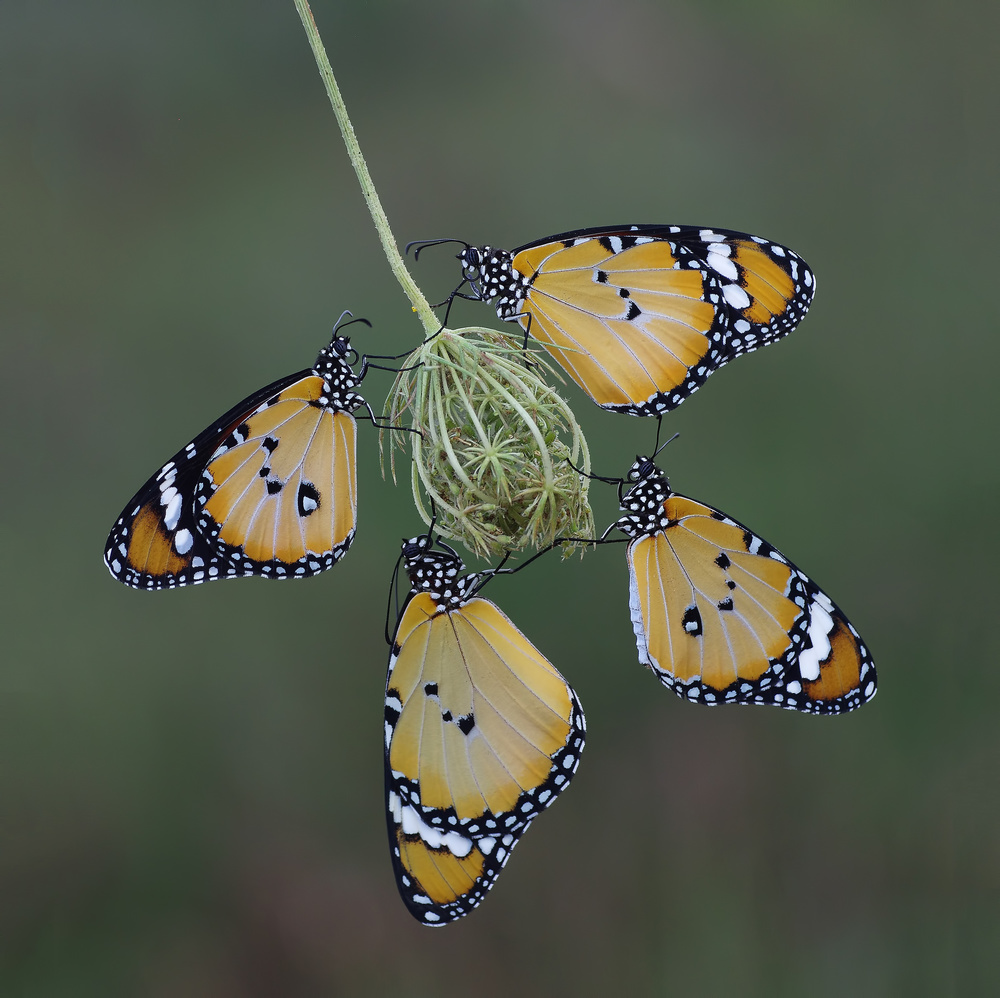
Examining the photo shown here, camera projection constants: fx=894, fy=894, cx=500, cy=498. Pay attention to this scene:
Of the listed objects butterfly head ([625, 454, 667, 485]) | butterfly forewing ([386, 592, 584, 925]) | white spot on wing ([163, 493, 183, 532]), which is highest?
white spot on wing ([163, 493, 183, 532])

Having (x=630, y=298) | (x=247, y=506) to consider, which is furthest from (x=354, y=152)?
(x=247, y=506)

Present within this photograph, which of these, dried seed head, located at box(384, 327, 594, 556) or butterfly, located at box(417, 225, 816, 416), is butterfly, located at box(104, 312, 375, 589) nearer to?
dried seed head, located at box(384, 327, 594, 556)

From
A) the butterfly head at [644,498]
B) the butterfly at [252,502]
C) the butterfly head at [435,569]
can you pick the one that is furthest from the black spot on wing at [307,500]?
the butterfly head at [644,498]

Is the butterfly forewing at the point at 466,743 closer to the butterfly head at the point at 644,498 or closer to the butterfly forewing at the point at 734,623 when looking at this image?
the butterfly forewing at the point at 734,623

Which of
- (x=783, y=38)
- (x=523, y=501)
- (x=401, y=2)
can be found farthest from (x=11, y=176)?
(x=783, y=38)

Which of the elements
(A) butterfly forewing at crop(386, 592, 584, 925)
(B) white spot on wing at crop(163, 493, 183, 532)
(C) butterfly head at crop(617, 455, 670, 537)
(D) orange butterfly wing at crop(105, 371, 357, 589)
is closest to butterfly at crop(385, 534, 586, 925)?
(A) butterfly forewing at crop(386, 592, 584, 925)

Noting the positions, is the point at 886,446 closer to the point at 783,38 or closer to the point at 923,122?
the point at 923,122
